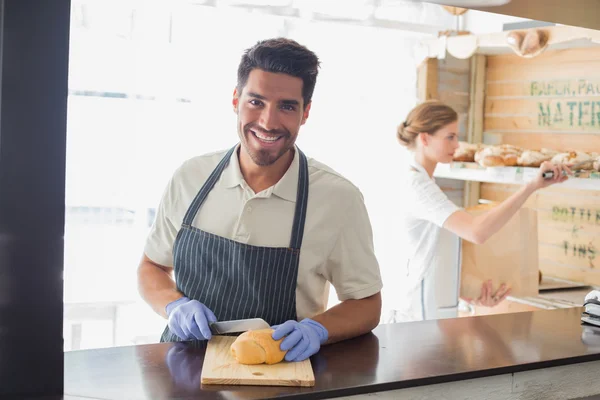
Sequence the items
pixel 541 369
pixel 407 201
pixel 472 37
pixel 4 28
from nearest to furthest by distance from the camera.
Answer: pixel 4 28, pixel 541 369, pixel 407 201, pixel 472 37

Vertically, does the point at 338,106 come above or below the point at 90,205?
above

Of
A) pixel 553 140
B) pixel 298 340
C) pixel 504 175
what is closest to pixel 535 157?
pixel 504 175

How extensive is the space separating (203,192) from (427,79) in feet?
7.71

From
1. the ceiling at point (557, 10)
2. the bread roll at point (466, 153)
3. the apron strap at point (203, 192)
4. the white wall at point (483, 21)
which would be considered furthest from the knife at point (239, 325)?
the white wall at point (483, 21)

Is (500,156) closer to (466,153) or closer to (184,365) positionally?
(466,153)

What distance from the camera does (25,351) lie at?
1358 mm

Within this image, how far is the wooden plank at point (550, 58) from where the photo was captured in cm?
370

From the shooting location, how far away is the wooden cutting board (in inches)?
57.4

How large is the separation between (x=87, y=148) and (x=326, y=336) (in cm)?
209

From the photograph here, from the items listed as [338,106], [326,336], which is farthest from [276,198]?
[338,106]

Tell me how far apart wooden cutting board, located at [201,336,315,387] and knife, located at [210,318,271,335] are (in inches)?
5.6

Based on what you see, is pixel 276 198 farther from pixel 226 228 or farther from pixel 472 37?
pixel 472 37

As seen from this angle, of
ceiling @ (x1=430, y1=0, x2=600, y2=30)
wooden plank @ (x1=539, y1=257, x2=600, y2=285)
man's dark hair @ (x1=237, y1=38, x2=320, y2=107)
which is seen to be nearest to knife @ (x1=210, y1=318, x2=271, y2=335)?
man's dark hair @ (x1=237, y1=38, x2=320, y2=107)

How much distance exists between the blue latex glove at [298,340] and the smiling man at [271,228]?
1.06 feet
